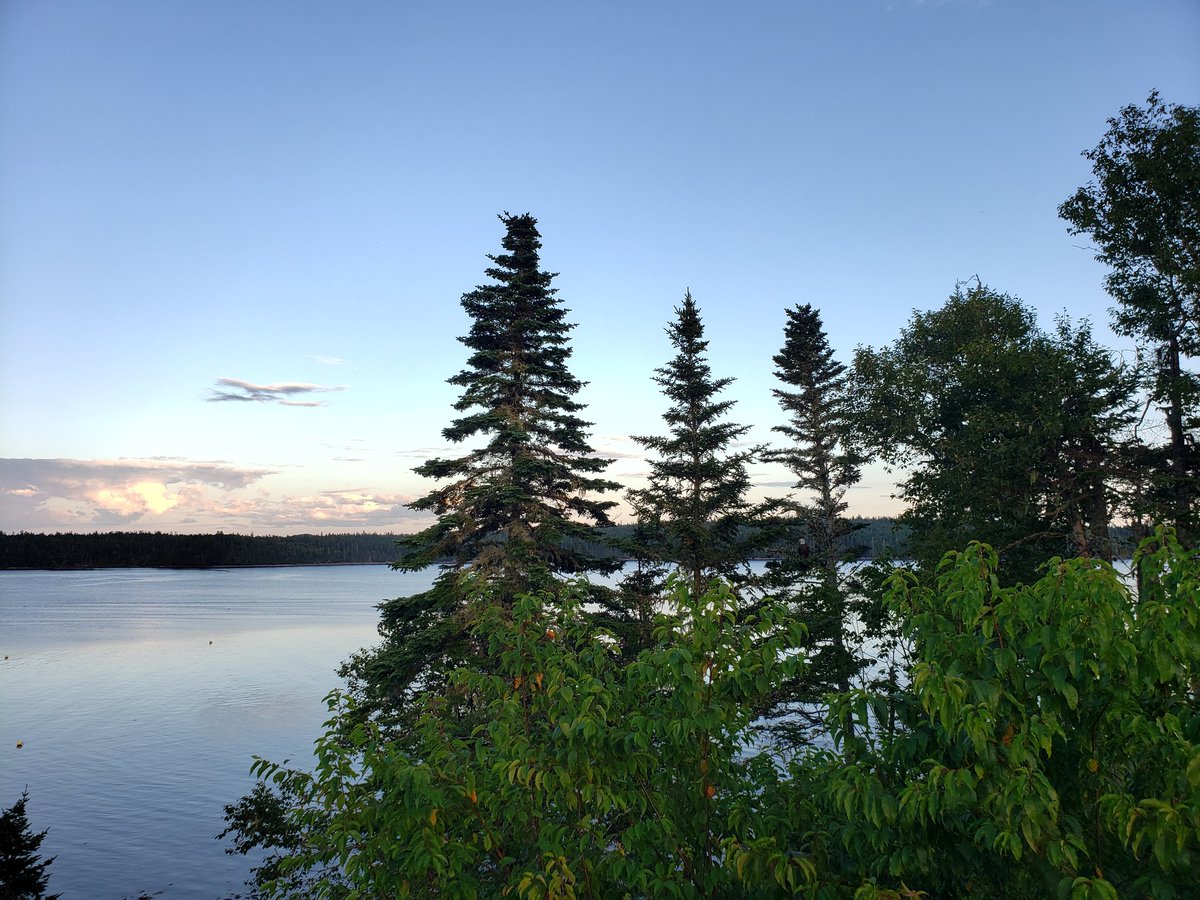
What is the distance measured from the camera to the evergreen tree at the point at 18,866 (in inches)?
776

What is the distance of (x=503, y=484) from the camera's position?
23047 millimetres

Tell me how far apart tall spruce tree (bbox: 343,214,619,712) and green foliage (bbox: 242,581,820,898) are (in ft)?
48.5

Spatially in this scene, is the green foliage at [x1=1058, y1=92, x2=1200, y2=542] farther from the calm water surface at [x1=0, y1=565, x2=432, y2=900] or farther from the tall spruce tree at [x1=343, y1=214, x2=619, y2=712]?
the calm water surface at [x1=0, y1=565, x2=432, y2=900]

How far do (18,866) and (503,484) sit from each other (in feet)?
59.3

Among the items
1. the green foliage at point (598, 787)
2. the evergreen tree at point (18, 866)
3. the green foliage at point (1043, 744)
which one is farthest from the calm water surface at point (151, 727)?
the green foliage at point (1043, 744)

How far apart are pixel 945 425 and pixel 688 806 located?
29.0 metres

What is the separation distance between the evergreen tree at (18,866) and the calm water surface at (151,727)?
1589mm

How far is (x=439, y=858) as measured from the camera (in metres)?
5.08

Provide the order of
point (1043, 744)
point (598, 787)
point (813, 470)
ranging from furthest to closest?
point (813, 470) → point (598, 787) → point (1043, 744)

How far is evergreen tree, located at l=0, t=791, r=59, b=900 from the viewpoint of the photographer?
64.6ft

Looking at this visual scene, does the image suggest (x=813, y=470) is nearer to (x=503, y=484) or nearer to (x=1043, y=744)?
(x=503, y=484)

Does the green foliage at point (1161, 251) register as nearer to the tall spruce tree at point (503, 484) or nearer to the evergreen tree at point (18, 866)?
the tall spruce tree at point (503, 484)

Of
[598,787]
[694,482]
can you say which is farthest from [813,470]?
[598,787]

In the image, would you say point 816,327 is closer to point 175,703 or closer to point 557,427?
point 557,427
